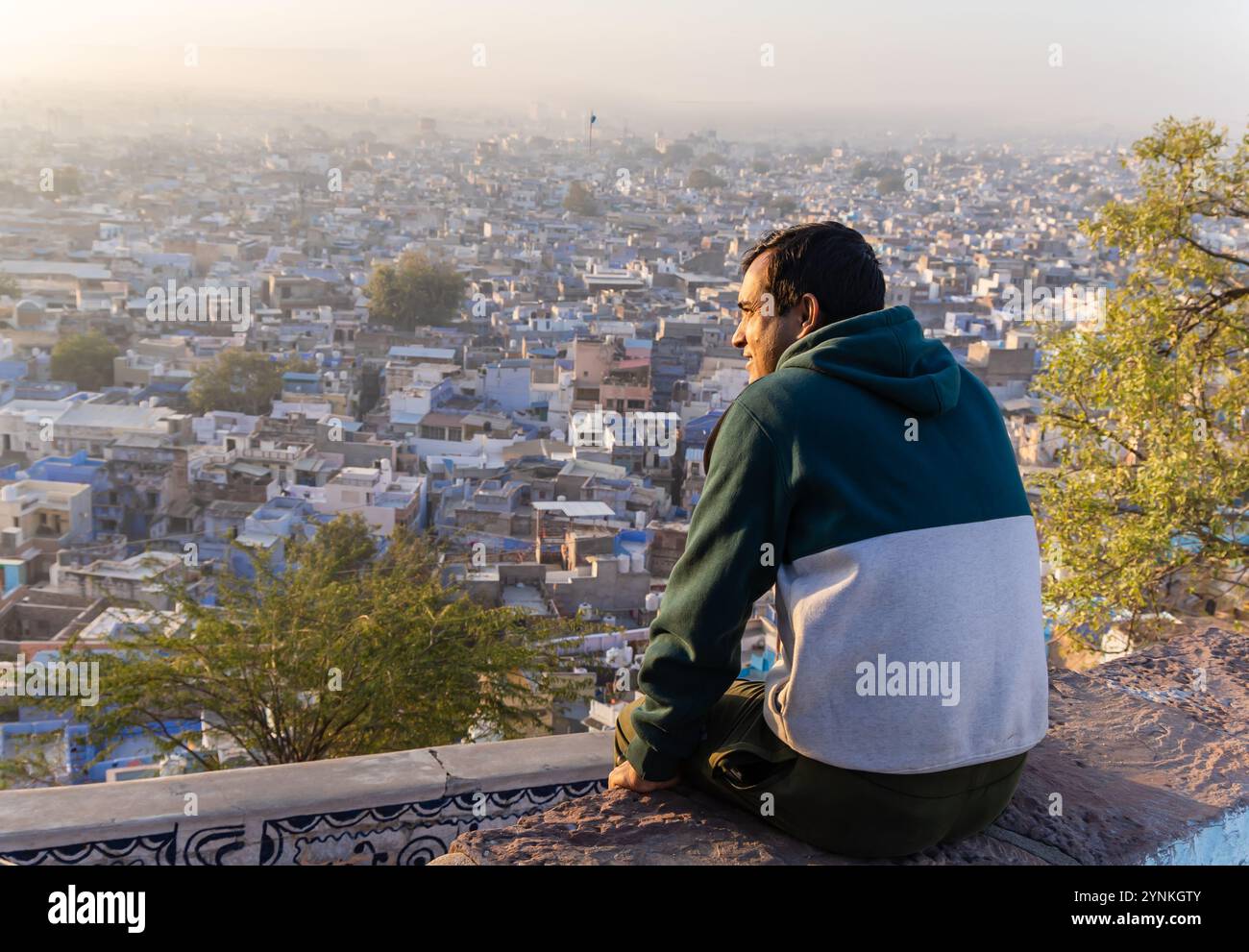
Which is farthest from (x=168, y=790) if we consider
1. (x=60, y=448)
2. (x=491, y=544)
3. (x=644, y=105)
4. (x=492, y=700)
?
(x=644, y=105)

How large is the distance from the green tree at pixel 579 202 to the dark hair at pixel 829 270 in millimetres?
34294

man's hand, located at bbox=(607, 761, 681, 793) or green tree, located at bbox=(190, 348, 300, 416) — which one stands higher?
man's hand, located at bbox=(607, 761, 681, 793)

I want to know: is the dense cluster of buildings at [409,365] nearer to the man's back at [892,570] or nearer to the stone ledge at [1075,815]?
the stone ledge at [1075,815]

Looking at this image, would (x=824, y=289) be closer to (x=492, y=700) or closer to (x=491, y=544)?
(x=492, y=700)

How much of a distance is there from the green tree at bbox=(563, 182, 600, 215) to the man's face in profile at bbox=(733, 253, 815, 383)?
34.3 metres

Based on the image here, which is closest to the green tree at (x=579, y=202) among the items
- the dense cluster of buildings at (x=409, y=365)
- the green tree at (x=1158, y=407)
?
the dense cluster of buildings at (x=409, y=365)

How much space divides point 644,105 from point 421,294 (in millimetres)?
39862

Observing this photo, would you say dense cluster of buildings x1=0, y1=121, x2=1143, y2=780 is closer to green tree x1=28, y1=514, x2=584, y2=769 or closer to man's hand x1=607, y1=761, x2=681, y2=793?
green tree x1=28, y1=514, x2=584, y2=769

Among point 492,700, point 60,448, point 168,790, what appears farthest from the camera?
point 60,448

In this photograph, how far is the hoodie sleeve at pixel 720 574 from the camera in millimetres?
894

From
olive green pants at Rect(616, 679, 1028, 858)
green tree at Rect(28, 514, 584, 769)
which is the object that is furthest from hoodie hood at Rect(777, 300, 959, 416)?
green tree at Rect(28, 514, 584, 769)

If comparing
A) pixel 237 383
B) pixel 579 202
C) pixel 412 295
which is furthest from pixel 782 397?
pixel 579 202

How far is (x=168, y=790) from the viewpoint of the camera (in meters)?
1.25

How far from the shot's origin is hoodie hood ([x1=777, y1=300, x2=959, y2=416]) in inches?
35.5
